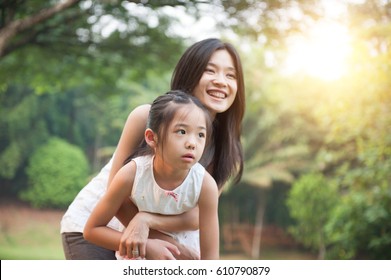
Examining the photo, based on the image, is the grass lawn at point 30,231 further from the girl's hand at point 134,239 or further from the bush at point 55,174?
the girl's hand at point 134,239

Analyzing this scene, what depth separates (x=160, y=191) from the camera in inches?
43.2

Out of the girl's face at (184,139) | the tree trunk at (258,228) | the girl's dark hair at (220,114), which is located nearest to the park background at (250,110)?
the tree trunk at (258,228)

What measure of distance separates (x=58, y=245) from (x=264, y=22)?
16.9 ft

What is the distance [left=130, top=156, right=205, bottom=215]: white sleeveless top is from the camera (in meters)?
1.09

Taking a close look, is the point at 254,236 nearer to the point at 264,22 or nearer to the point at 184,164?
the point at 264,22

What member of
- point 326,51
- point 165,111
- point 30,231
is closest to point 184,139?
point 165,111

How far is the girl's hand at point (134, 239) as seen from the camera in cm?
108

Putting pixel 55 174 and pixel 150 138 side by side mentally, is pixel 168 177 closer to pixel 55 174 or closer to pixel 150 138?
pixel 150 138

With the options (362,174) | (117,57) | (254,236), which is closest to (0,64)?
(117,57)

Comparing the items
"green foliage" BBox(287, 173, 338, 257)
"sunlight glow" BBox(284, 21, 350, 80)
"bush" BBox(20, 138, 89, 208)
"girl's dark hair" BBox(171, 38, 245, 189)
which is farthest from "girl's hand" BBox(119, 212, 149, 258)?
"bush" BBox(20, 138, 89, 208)

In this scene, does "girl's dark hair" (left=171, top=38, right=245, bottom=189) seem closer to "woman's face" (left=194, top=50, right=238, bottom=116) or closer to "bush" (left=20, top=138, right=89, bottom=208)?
"woman's face" (left=194, top=50, right=238, bottom=116)

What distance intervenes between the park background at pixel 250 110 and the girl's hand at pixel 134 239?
301 cm

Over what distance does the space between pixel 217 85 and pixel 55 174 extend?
690 centimetres

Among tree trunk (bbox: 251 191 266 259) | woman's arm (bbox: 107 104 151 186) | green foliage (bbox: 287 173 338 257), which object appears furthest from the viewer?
tree trunk (bbox: 251 191 266 259)
